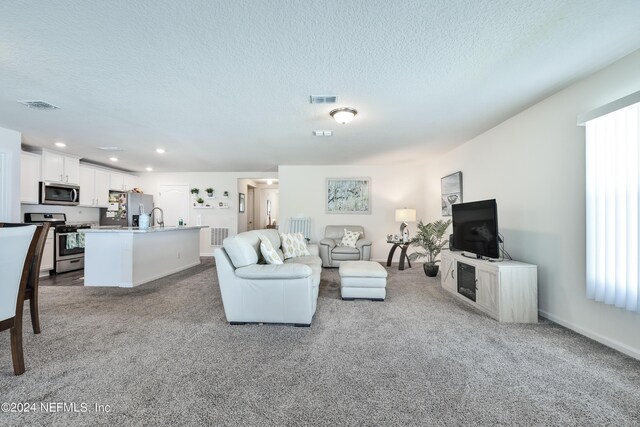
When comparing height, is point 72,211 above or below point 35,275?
above

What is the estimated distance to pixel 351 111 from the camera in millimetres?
3014

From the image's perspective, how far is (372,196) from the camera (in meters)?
6.50

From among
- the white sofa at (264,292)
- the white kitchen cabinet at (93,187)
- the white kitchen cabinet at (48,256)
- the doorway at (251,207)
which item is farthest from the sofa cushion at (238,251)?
the doorway at (251,207)

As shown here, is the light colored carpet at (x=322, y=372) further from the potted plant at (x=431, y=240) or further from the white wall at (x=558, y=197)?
the potted plant at (x=431, y=240)

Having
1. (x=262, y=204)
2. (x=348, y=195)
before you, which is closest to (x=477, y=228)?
(x=348, y=195)

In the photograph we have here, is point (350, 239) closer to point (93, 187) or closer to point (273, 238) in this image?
point (273, 238)

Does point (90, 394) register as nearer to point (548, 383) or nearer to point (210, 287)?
point (210, 287)

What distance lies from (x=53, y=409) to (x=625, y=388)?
3.38 meters

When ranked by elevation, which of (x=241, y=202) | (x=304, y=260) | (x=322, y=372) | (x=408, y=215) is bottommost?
(x=322, y=372)

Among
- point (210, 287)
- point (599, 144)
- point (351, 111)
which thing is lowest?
point (210, 287)

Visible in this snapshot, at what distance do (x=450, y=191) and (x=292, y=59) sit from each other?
398 cm

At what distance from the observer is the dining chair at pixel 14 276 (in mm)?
1602

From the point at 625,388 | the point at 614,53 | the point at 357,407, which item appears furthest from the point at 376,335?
the point at 614,53

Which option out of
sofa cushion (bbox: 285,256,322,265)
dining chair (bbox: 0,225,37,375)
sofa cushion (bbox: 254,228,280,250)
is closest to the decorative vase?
sofa cushion (bbox: 285,256,322,265)
